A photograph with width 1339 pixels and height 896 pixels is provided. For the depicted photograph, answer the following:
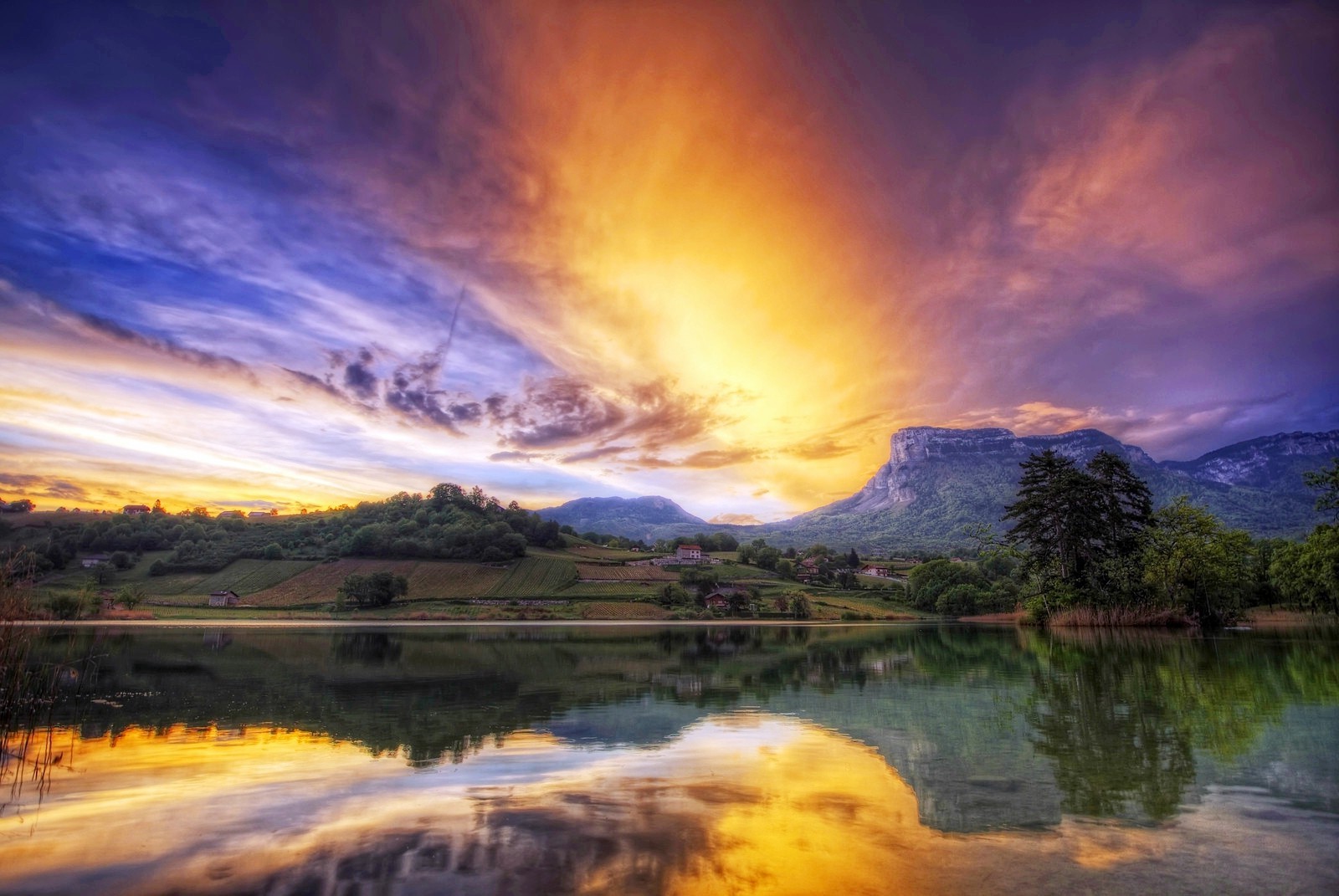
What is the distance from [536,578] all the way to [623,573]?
20492 mm

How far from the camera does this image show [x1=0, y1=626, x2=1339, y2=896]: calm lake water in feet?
24.1

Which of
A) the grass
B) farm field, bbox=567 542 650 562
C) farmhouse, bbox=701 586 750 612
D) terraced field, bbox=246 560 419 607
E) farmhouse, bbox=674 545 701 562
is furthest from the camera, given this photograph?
farmhouse, bbox=674 545 701 562

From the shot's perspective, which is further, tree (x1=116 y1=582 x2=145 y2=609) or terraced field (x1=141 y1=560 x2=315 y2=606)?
terraced field (x1=141 y1=560 x2=315 y2=606)

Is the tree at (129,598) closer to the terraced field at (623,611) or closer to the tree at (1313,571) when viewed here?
the terraced field at (623,611)

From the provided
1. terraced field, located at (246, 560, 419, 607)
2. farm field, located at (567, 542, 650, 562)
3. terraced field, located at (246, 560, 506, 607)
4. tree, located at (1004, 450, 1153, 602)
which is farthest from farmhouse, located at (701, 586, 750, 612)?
tree, located at (1004, 450, 1153, 602)

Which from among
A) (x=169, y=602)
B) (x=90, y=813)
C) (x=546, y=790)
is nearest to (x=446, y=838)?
(x=546, y=790)

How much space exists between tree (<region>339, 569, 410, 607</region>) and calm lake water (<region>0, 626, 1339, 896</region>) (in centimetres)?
9726

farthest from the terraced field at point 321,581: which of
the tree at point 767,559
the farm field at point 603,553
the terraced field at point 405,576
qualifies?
the tree at point 767,559

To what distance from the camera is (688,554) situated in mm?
181875

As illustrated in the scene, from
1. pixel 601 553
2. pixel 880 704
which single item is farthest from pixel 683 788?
pixel 601 553

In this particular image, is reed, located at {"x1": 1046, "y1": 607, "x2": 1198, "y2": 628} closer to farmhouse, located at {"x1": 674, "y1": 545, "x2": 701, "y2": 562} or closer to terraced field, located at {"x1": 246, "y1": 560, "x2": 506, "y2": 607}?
terraced field, located at {"x1": 246, "y1": 560, "x2": 506, "y2": 607}

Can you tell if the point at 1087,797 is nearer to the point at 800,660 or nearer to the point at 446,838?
the point at 446,838

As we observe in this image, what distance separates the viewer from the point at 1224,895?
653cm

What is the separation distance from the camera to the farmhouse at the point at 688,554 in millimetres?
175625
